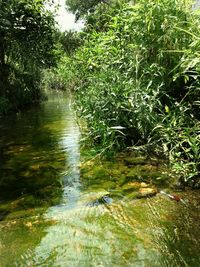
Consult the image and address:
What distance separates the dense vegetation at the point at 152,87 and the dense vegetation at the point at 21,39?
20.6ft

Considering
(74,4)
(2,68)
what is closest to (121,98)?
(2,68)

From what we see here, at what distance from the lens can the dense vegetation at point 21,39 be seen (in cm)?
1127

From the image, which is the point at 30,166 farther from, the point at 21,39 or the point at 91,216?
the point at 21,39

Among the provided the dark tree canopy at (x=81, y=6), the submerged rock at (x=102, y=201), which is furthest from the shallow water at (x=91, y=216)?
the dark tree canopy at (x=81, y=6)

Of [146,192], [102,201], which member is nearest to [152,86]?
[146,192]

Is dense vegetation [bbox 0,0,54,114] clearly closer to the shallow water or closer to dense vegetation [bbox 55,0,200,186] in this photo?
dense vegetation [bbox 55,0,200,186]

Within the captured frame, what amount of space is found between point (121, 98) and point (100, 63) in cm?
148

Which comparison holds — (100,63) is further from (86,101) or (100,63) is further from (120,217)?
(120,217)

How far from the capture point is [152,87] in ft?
16.4

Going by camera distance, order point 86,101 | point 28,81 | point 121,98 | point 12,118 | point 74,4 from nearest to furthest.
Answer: point 121,98, point 86,101, point 12,118, point 28,81, point 74,4

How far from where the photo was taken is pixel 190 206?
355 centimetres

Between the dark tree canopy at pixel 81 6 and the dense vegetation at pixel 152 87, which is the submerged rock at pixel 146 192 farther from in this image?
the dark tree canopy at pixel 81 6

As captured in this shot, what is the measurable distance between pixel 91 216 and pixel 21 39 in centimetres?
991

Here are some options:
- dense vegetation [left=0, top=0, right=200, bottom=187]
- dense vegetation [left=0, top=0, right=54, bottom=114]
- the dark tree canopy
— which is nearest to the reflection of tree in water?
dense vegetation [left=0, top=0, right=200, bottom=187]
